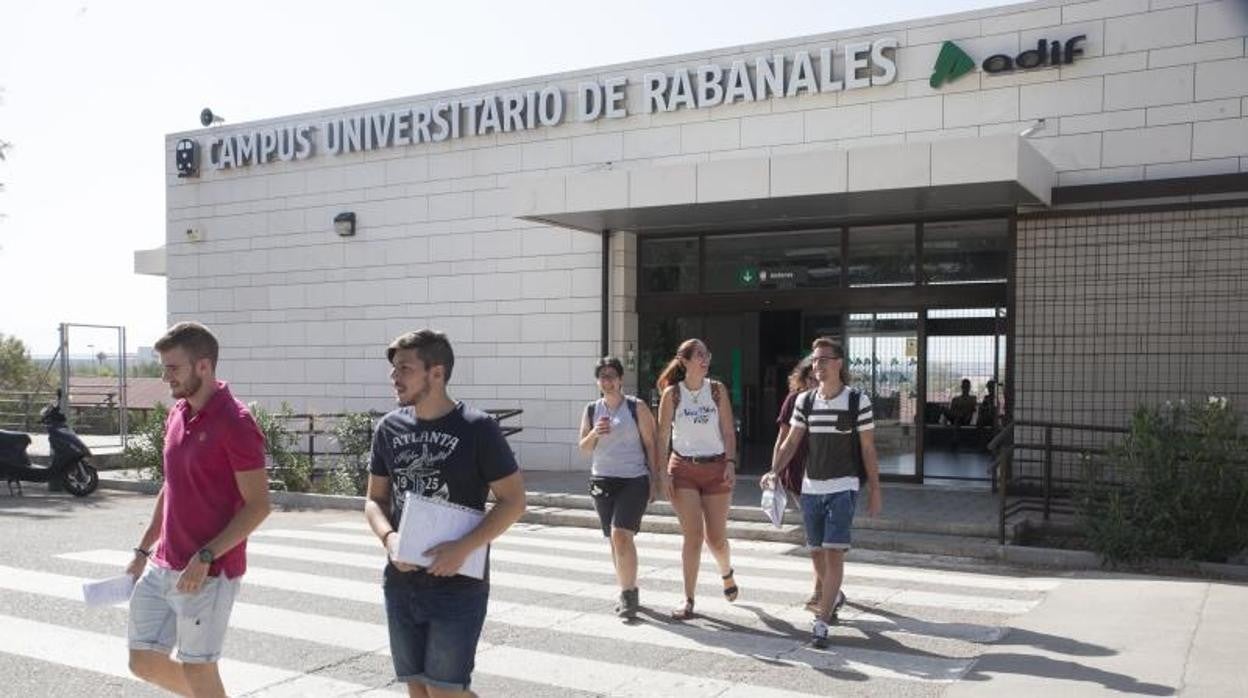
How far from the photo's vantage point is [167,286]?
778 inches

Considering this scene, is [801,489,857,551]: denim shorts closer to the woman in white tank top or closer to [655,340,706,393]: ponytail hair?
the woman in white tank top

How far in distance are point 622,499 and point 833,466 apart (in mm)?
1413

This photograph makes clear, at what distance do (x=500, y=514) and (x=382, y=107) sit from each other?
48.0 feet

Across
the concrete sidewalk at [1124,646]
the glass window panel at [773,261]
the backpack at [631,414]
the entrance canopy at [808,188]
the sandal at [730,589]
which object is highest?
the entrance canopy at [808,188]

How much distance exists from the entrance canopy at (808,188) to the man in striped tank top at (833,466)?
16.2 feet

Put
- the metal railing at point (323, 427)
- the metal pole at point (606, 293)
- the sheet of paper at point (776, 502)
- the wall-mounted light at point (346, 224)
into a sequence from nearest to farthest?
the sheet of paper at point (776, 502) < the metal railing at point (323, 427) < the metal pole at point (606, 293) < the wall-mounted light at point (346, 224)

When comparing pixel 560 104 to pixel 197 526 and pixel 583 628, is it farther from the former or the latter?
pixel 197 526

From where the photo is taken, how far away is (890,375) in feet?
45.2

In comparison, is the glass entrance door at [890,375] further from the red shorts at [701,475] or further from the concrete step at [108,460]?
the concrete step at [108,460]

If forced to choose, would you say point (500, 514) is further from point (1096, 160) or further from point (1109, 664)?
point (1096, 160)

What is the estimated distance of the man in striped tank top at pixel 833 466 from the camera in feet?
20.8

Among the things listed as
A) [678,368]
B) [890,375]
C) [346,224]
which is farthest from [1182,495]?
[346,224]

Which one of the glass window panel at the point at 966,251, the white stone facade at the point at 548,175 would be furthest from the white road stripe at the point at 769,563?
the glass window panel at the point at 966,251

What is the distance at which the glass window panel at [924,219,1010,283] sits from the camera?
12734 mm
